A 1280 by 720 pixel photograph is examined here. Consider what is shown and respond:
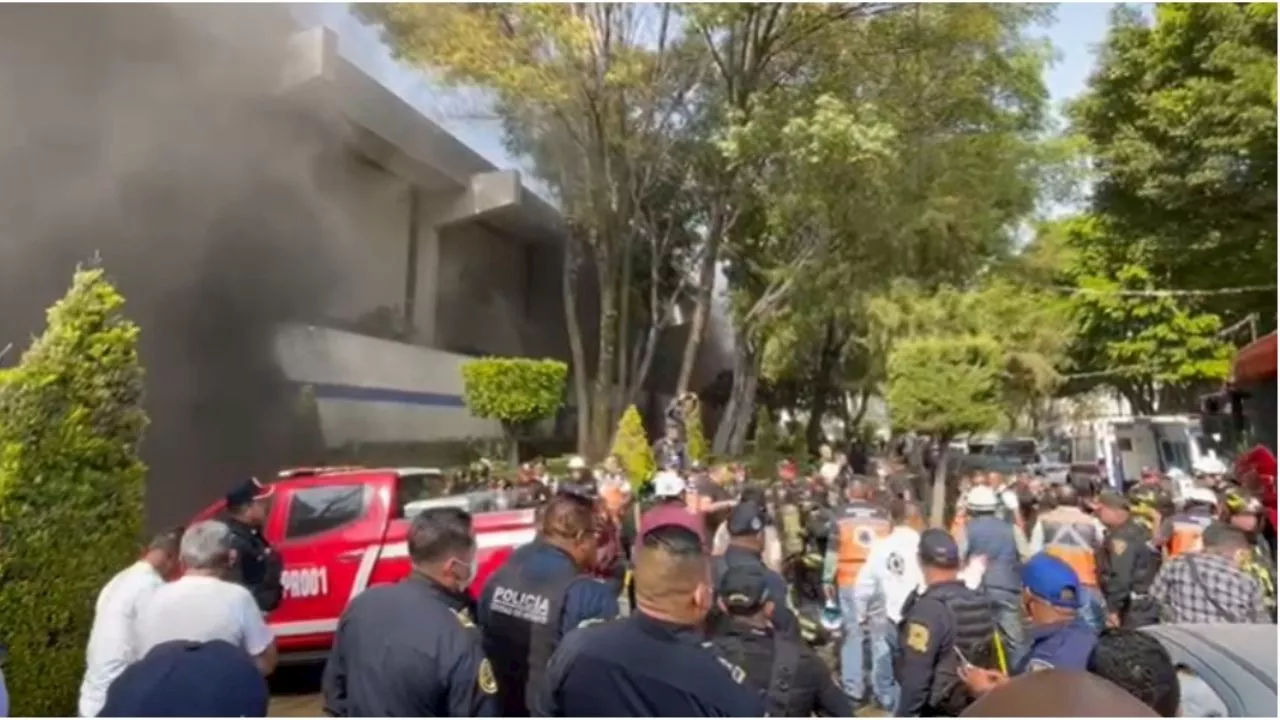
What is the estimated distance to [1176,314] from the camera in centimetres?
2506

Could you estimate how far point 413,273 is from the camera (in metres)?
20.8

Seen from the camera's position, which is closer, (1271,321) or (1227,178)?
(1227,178)

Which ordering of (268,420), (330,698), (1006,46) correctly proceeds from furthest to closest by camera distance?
(1006,46) < (268,420) < (330,698)

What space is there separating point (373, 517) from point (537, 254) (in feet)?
58.3

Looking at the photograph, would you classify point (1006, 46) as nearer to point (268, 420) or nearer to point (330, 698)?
point (268, 420)

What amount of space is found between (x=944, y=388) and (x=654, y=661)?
64.8 ft

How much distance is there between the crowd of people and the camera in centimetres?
257

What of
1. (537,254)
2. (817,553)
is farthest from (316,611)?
(537,254)

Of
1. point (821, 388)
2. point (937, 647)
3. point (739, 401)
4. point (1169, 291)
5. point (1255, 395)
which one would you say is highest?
point (1169, 291)

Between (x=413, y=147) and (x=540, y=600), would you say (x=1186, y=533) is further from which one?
(x=413, y=147)

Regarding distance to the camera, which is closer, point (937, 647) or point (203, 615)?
point (203, 615)

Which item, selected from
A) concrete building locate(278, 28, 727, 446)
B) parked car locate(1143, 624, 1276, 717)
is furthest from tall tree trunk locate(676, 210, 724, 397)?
parked car locate(1143, 624, 1276, 717)

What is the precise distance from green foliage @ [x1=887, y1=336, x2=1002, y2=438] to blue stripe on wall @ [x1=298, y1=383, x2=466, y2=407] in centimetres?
806

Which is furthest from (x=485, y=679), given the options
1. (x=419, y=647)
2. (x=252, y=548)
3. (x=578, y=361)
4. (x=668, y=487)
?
(x=578, y=361)
